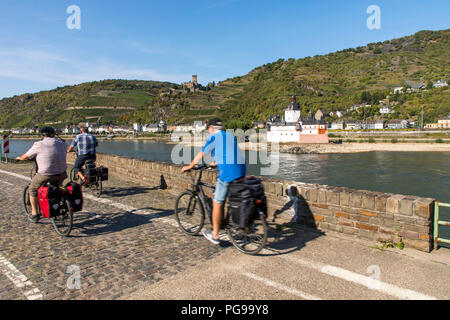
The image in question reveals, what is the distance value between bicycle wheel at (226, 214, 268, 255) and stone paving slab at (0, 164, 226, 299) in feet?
0.99

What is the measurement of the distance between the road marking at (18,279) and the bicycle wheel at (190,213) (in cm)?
233

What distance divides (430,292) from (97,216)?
5.72 m

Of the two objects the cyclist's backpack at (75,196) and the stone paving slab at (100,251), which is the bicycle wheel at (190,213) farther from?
the cyclist's backpack at (75,196)

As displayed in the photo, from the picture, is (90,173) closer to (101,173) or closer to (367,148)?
(101,173)

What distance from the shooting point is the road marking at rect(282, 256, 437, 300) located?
10.2ft

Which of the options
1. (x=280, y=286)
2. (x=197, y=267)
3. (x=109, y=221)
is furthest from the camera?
(x=109, y=221)

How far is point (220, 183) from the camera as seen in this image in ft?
14.3

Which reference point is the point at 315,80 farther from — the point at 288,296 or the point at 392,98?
the point at 288,296

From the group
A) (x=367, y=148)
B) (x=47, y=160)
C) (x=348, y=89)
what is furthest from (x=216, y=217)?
(x=348, y=89)

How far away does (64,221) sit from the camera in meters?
5.46

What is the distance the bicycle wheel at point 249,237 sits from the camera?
416cm

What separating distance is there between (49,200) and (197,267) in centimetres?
289
